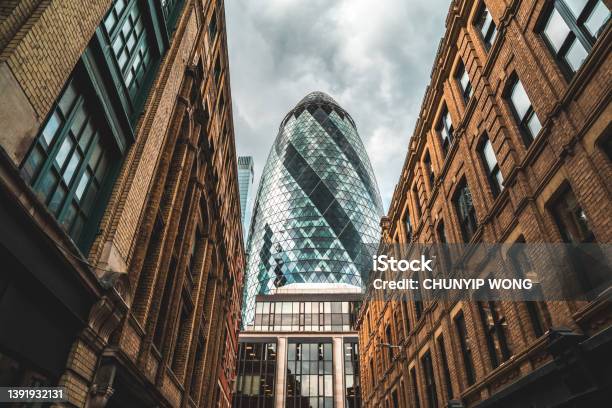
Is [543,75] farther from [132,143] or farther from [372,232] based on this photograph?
[372,232]

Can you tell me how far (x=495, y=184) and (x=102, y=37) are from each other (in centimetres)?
1311

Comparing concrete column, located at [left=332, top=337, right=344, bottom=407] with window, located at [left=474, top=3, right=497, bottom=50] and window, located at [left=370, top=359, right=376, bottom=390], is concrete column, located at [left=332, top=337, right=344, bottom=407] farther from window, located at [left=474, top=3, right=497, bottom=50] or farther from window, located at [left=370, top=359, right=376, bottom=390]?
window, located at [left=474, top=3, right=497, bottom=50]

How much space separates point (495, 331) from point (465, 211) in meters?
5.07

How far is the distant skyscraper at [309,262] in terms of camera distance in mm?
62875

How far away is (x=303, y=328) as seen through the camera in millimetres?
68625

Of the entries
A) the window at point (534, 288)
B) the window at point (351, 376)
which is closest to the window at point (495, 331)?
the window at point (534, 288)

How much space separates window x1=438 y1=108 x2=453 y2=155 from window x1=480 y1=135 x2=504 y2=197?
12.7 feet

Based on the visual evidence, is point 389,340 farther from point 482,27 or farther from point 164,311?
point 482,27

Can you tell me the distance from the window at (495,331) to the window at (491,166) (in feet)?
13.2

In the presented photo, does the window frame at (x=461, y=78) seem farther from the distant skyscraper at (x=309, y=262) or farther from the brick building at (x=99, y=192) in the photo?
the distant skyscraper at (x=309, y=262)

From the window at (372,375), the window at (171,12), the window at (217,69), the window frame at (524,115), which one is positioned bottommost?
the window at (372,375)

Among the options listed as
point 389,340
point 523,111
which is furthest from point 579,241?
point 389,340

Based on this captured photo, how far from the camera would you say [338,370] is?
63.2m

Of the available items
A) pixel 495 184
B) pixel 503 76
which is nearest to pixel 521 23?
pixel 503 76
